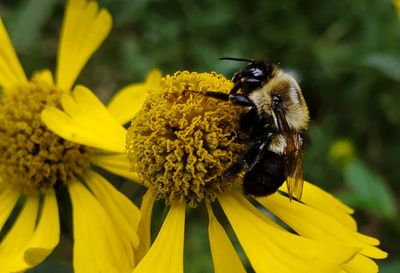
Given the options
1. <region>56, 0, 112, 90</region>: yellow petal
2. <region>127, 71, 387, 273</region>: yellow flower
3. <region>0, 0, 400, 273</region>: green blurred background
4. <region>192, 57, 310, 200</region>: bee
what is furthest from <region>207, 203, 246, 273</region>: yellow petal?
<region>0, 0, 400, 273</region>: green blurred background

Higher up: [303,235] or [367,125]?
[367,125]

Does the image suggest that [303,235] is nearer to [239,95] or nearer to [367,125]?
[239,95]

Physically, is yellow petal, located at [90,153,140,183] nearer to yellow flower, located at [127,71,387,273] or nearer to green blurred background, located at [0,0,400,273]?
yellow flower, located at [127,71,387,273]

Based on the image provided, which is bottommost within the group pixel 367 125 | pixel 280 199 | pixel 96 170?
pixel 96 170

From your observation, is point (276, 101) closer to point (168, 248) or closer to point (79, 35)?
point (168, 248)

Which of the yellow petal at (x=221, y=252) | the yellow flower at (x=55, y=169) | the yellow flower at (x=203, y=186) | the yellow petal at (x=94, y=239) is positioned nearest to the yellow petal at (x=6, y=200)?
the yellow flower at (x=55, y=169)

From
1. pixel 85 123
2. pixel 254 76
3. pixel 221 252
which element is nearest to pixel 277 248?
pixel 221 252

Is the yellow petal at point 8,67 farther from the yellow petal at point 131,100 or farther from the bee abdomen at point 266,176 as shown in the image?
the bee abdomen at point 266,176

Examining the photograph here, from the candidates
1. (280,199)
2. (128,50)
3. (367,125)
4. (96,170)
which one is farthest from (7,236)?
(367,125)
